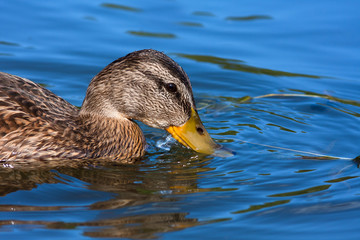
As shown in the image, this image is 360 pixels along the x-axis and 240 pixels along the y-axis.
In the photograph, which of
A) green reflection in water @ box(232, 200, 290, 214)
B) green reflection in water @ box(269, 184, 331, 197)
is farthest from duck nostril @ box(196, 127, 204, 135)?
green reflection in water @ box(232, 200, 290, 214)

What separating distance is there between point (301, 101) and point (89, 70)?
3.37 meters

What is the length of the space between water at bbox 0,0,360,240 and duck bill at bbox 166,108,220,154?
0.17m

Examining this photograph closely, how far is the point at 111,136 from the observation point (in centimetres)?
780

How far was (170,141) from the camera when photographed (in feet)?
27.6

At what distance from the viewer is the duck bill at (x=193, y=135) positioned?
761 cm

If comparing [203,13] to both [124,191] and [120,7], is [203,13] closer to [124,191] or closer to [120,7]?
[120,7]

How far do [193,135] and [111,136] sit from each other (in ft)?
3.17

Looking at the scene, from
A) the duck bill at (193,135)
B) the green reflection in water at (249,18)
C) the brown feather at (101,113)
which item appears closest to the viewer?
the brown feather at (101,113)

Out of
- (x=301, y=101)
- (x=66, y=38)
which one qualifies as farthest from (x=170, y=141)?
(x=66, y=38)

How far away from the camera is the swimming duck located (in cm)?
728

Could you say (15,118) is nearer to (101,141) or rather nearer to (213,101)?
(101,141)

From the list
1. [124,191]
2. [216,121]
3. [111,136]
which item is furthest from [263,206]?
[216,121]

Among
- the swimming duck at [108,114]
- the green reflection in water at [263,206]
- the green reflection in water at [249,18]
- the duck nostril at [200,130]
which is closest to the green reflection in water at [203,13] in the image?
the green reflection in water at [249,18]

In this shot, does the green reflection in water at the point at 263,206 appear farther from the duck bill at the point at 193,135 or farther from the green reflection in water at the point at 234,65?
the green reflection in water at the point at 234,65
